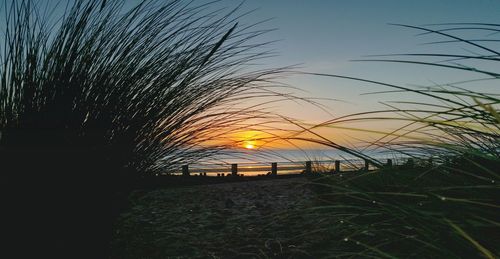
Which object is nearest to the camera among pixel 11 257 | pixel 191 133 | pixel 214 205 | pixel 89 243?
pixel 11 257

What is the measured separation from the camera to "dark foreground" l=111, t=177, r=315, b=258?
2.01m

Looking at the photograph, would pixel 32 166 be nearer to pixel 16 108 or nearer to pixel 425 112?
pixel 16 108

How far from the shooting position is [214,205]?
247 inches

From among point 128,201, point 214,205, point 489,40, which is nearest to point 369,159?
point 489,40

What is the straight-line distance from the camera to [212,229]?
4.23 metres

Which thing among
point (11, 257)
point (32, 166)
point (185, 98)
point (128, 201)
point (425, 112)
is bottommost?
point (11, 257)

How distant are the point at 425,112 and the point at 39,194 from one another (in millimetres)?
1244

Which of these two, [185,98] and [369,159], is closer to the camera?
[369,159]

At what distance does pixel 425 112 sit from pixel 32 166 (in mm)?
1251

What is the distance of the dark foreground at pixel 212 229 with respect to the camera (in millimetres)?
2007

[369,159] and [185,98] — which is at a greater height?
[185,98]

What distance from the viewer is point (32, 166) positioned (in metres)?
1.43

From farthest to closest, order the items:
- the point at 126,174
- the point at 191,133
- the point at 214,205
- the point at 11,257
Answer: the point at 214,205
the point at 191,133
the point at 126,174
the point at 11,257

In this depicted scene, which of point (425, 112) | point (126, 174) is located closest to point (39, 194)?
point (126, 174)
